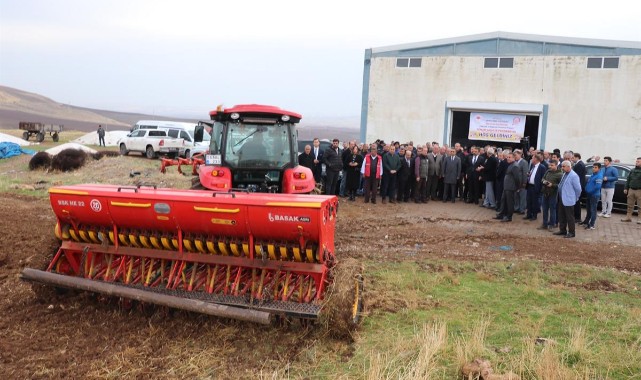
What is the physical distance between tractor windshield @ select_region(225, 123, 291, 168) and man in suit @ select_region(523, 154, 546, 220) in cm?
722

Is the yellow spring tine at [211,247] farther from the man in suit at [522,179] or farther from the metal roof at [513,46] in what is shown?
the metal roof at [513,46]

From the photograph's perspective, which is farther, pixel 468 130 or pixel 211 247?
pixel 468 130

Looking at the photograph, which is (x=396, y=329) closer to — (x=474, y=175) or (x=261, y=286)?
(x=261, y=286)

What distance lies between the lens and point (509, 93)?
20.6 meters

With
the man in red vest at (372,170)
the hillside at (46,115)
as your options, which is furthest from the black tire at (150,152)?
the hillside at (46,115)

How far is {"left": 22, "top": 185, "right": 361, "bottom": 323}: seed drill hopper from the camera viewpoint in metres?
5.13

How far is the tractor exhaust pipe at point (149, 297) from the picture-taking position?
4758 millimetres

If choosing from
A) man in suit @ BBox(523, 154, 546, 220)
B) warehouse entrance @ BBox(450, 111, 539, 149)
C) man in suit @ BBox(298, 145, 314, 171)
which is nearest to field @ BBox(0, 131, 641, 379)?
man in suit @ BBox(523, 154, 546, 220)

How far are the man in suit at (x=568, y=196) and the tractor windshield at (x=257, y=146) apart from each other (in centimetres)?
626

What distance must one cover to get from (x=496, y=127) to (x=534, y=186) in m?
9.08

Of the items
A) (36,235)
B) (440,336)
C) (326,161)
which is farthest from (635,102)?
(36,235)

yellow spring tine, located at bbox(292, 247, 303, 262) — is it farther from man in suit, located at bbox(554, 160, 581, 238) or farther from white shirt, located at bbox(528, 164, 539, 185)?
white shirt, located at bbox(528, 164, 539, 185)

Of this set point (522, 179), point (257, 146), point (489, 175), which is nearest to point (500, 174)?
point (489, 175)

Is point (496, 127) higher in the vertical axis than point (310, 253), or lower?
higher
